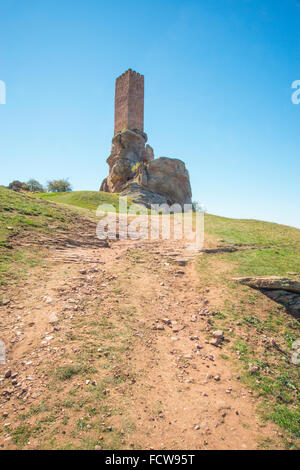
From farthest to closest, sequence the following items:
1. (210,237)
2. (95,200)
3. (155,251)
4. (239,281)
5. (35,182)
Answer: (35,182) < (95,200) < (210,237) < (155,251) < (239,281)

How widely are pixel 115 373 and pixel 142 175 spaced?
3428cm

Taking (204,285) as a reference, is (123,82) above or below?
above

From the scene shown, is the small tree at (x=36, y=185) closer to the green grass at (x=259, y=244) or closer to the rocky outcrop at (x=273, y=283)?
the green grass at (x=259, y=244)

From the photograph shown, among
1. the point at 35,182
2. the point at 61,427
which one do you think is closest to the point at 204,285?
the point at 61,427

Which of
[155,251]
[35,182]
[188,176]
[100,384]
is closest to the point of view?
[100,384]

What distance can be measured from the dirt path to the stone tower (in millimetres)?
40864

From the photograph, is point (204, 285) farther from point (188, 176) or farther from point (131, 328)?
point (188, 176)

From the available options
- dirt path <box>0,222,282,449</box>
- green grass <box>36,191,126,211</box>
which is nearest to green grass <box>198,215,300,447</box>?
dirt path <box>0,222,282,449</box>

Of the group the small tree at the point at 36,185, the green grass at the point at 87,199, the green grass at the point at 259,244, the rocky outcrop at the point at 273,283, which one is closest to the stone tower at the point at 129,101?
the green grass at the point at 87,199

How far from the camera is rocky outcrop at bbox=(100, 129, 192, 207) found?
3653 cm

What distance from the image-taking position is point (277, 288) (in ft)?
27.7

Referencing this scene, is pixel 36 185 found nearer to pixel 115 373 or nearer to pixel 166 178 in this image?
pixel 166 178

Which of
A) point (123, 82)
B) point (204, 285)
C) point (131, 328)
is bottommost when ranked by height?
point (131, 328)

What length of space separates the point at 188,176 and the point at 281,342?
3518 cm
